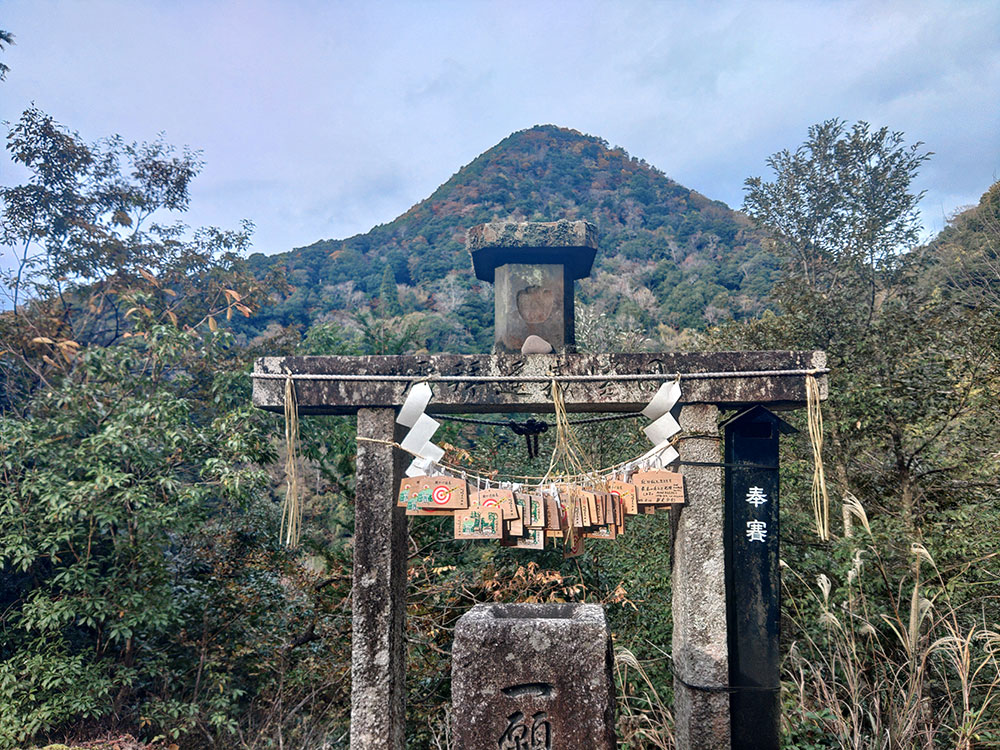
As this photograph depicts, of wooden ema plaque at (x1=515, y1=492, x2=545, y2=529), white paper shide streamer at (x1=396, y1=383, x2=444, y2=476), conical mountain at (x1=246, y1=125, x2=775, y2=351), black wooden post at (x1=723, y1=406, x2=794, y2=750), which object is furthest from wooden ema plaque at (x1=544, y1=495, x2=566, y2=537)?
conical mountain at (x1=246, y1=125, x2=775, y2=351)

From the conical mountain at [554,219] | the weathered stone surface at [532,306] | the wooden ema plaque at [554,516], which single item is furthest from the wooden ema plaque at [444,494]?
the conical mountain at [554,219]

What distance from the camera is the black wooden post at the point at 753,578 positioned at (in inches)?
114

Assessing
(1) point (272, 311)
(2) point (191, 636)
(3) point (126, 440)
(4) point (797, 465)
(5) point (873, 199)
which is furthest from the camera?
(1) point (272, 311)

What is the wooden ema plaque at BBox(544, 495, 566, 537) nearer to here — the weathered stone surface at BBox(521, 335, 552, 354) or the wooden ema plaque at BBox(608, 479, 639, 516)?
the wooden ema plaque at BBox(608, 479, 639, 516)

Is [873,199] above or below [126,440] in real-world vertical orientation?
above

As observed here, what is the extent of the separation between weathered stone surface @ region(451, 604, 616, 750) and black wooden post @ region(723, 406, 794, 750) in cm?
106

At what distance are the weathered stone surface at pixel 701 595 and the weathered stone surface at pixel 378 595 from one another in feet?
4.90

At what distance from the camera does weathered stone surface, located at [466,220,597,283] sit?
3525mm

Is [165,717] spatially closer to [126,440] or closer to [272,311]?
[126,440]

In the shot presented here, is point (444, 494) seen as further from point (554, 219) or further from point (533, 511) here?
point (554, 219)

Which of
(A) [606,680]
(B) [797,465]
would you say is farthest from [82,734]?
(B) [797,465]

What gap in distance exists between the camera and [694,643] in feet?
9.51

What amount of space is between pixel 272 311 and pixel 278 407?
18475mm

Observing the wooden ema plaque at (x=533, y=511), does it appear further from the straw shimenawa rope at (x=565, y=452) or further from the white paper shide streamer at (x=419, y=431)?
the white paper shide streamer at (x=419, y=431)
